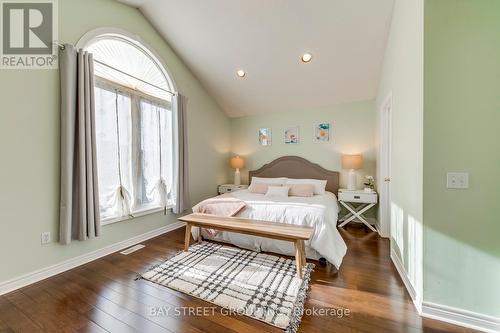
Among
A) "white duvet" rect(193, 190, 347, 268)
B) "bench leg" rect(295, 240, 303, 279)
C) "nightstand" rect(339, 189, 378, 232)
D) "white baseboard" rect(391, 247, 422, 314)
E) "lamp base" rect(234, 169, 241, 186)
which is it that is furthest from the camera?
"lamp base" rect(234, 169, 241, 186)

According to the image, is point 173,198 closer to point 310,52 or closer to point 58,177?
point 58,177

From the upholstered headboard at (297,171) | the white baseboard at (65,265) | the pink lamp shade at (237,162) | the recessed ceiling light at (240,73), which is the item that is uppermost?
the recessed ceiling light at (240,73)

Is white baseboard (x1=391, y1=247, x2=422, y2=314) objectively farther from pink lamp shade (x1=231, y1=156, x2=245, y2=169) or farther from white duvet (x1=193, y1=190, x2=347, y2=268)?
pink lamp shade (x1=231, y1=156, x2=245, y2=169)

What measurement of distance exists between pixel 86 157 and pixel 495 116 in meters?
3.48

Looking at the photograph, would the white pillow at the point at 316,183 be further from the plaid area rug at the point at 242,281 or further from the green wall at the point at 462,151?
the green wall at the point at 462,151

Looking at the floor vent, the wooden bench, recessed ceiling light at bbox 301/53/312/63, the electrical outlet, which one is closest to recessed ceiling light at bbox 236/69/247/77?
recessed ceiling light at bbox 301/53/312/63

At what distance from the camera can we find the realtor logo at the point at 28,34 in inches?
73.8

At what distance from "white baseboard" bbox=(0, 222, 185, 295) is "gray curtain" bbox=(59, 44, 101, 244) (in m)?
0.27

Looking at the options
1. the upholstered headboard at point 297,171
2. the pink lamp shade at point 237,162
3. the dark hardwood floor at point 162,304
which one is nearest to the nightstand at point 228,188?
the upholstered headboard at point 297,171

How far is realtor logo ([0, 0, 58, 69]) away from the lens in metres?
1.87

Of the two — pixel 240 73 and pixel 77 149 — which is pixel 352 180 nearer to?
pixel 240 73

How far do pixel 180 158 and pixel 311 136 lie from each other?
8.45ft

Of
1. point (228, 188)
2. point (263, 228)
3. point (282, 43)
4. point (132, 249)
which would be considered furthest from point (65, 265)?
point (282, 43)

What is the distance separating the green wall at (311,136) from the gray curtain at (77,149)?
3053mm
